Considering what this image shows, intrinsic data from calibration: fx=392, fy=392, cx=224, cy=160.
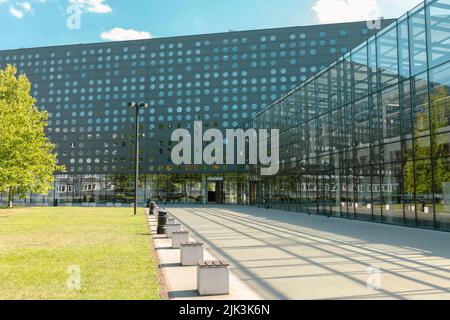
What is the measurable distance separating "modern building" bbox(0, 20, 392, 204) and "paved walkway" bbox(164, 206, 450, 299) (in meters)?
40.5

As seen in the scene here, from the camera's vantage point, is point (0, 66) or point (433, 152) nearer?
point (433, 152)

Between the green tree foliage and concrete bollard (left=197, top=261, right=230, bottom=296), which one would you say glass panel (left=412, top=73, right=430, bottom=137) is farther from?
concrete bollard (left=197, top=261, right=230, bottom=296)

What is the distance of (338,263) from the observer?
35.7 ft

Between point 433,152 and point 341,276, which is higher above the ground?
point 433,152

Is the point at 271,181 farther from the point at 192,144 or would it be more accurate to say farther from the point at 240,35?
the point at 240,35

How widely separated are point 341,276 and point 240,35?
56.7 m

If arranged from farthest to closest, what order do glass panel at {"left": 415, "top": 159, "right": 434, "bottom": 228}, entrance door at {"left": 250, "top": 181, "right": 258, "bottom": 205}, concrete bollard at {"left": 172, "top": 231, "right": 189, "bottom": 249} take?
entrance door at {"left": 250, "top": 181, "right": 258, "bottom": 205} → glass panel at {"left": 415, "top": 159, "right": 434, "bottom": 228} → concrete bollard at {"left": 172, "top": 231, "right": 189, "bottom": 249}

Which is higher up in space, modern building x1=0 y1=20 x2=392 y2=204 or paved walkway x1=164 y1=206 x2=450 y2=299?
modern building x1=0 y1=20 x2=392 y2=204

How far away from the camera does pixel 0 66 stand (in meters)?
73.7

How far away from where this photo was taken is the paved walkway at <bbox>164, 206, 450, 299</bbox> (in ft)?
25.9

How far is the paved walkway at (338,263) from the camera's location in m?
7.91

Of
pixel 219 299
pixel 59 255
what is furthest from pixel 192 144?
pixel 219 299

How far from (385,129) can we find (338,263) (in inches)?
630

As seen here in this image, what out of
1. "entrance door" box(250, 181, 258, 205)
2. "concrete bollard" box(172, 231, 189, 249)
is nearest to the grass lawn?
"concrete bollard" box(172, 231, 189, 249)
